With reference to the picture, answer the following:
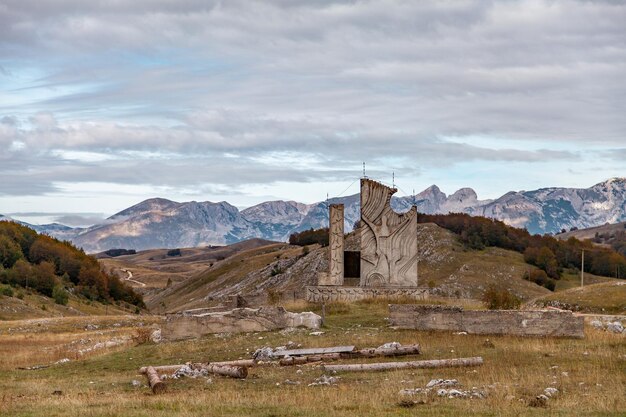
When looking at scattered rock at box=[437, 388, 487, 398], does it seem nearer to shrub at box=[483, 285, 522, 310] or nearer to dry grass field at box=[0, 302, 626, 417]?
dry grass field at box=[0, 302, 626, 417]

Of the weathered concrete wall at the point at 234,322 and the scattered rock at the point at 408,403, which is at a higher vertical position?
the weathered concrete wall at the point at 234,322

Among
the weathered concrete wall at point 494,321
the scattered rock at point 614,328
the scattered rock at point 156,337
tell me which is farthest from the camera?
the scattered rock at point 156,337

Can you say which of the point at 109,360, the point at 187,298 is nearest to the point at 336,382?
the point at 109,360

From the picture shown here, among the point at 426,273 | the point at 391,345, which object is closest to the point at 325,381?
the point at 391,345

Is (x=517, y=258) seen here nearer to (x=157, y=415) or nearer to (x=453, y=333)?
(x=453, y=333)

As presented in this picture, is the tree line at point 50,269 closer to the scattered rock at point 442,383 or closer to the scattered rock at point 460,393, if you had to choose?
the scattered rock at point 442,383

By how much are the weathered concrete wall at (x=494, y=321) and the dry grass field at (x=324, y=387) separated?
88 cm

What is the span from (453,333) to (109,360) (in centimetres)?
1164

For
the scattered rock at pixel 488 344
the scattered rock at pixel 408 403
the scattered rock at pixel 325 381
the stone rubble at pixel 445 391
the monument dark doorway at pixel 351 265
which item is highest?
the monument dark doorway at pixel 351 265

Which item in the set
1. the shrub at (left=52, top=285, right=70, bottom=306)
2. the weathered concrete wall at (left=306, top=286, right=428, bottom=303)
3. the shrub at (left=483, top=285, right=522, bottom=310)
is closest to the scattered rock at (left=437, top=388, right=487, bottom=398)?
the shrub at (left=483, top=285, right=522, bottom=310)

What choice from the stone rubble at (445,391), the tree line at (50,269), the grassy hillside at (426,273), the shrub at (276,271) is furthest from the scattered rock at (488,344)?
the shrub at (276,271)

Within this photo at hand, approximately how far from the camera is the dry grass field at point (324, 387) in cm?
1981

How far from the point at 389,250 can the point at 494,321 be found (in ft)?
64.8

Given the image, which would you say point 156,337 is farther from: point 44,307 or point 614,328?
point 44,307
